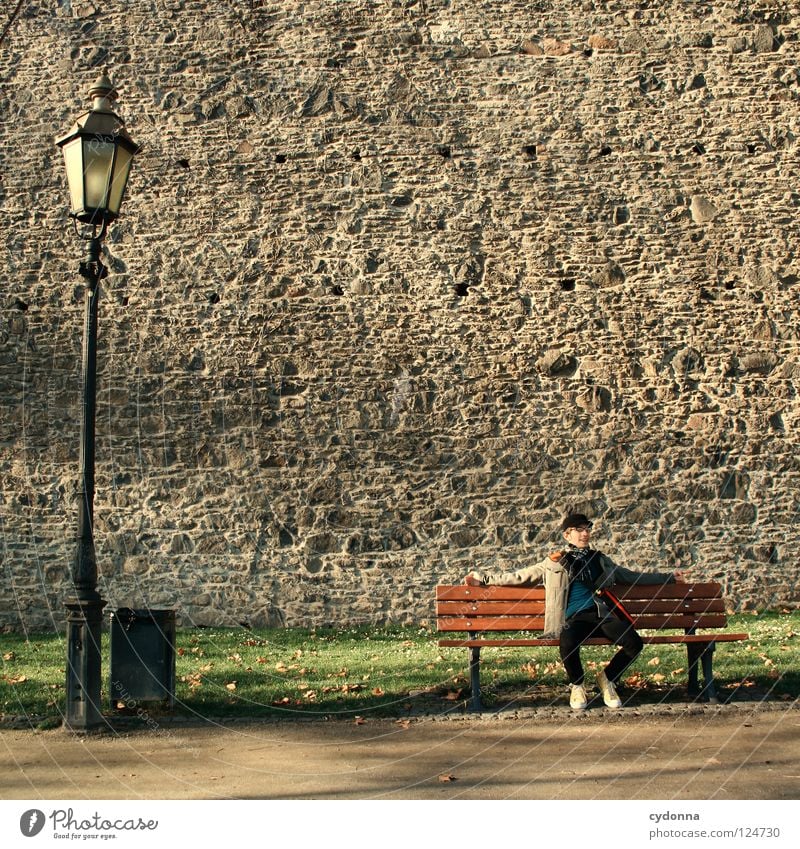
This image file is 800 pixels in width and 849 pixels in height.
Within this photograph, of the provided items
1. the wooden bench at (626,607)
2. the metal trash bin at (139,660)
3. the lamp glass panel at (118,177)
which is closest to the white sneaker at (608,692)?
the wooden bench at (626,607)

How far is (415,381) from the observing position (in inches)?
356

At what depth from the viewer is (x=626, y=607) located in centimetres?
547

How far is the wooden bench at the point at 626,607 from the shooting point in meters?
5.39

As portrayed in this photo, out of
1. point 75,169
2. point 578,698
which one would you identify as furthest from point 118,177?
point 578,698

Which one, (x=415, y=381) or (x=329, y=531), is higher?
(x=415, y=381)

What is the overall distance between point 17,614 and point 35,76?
5.44 metres

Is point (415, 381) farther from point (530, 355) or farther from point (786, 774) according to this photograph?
point (786, 774)

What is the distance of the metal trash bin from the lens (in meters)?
5.21

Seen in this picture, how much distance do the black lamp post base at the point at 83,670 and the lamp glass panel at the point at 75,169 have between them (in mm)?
2187

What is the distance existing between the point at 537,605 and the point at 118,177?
11.1 ft

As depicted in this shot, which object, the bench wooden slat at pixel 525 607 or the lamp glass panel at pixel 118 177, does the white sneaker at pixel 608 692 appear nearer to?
the bench wooden slat at pixel 525 607

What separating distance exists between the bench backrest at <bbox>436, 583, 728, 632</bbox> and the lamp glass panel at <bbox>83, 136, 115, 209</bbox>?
2917 millimetres

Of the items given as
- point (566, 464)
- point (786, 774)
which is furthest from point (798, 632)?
point (786, 774)

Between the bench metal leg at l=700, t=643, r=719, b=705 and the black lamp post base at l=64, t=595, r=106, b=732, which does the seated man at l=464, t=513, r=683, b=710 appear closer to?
the bench metal leg at l=700, t=643, r=719, b=705
